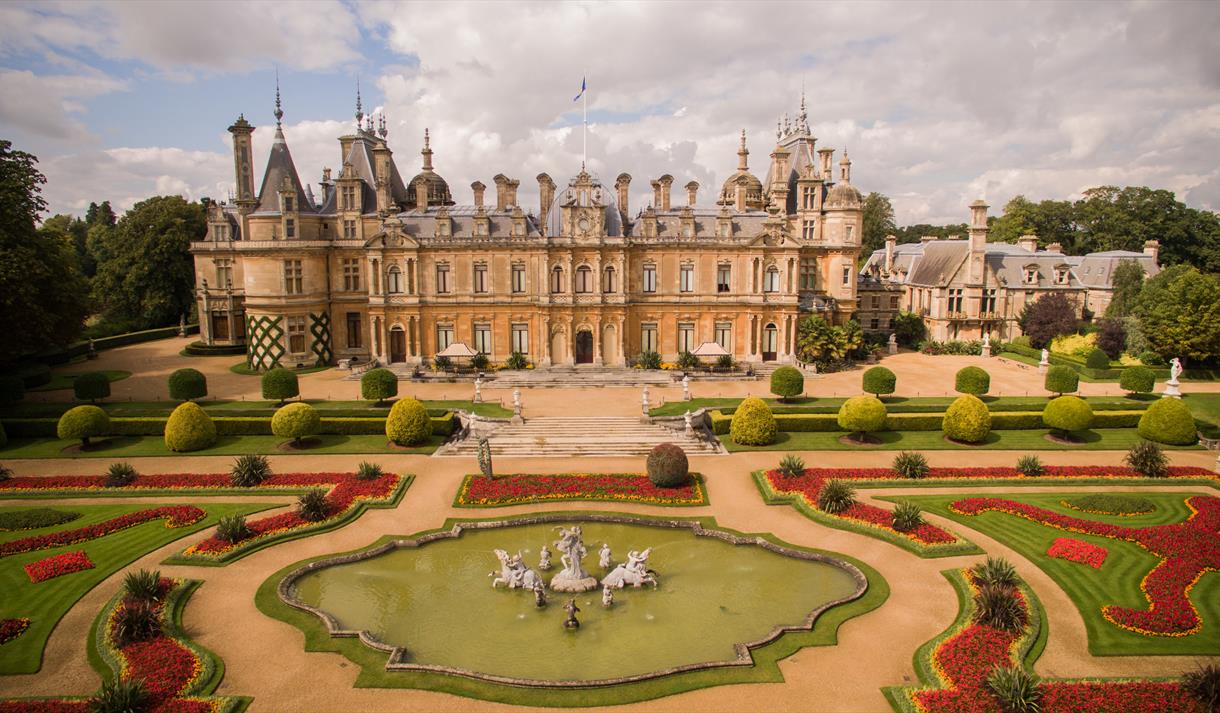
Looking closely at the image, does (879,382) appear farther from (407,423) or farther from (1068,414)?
(407,423)

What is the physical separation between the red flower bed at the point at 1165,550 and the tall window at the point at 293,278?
140ft

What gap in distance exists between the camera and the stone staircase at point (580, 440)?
34000mm

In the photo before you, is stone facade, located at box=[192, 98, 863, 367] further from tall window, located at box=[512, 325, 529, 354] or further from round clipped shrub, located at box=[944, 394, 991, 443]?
round clipped shrub, located at box=[944, 394, 991, 443]

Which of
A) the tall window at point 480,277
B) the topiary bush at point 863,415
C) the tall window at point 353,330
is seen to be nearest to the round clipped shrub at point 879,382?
the topiary bush at point 863,415

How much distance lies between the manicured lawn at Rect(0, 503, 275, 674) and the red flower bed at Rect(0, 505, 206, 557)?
9.6 inches

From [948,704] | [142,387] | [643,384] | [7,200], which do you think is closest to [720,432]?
[643,384]

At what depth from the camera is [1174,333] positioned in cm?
4572

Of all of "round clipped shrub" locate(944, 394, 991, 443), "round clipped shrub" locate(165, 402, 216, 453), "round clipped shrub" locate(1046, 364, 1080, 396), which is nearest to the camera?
"round clipped shrub" locate(165, 402, 216, 453)

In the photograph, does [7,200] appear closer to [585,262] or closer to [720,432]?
[585,262]

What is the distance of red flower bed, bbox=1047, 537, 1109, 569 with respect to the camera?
22073 mm

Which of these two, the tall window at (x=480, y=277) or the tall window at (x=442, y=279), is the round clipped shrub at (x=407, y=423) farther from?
the tall window at (x=442, y=279)

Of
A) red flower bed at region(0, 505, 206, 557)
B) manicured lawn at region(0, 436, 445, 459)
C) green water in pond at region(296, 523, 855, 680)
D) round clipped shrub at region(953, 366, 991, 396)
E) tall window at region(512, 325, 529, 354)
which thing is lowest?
green water in pond at region(296, 523, 855, 680)

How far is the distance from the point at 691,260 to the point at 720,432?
675 inches

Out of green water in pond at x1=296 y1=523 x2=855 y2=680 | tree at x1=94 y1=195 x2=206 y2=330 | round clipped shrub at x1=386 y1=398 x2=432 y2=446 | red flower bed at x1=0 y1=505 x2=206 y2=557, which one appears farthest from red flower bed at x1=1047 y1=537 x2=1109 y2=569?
tree at x1=94 y1=195 x2=206 y2=330
